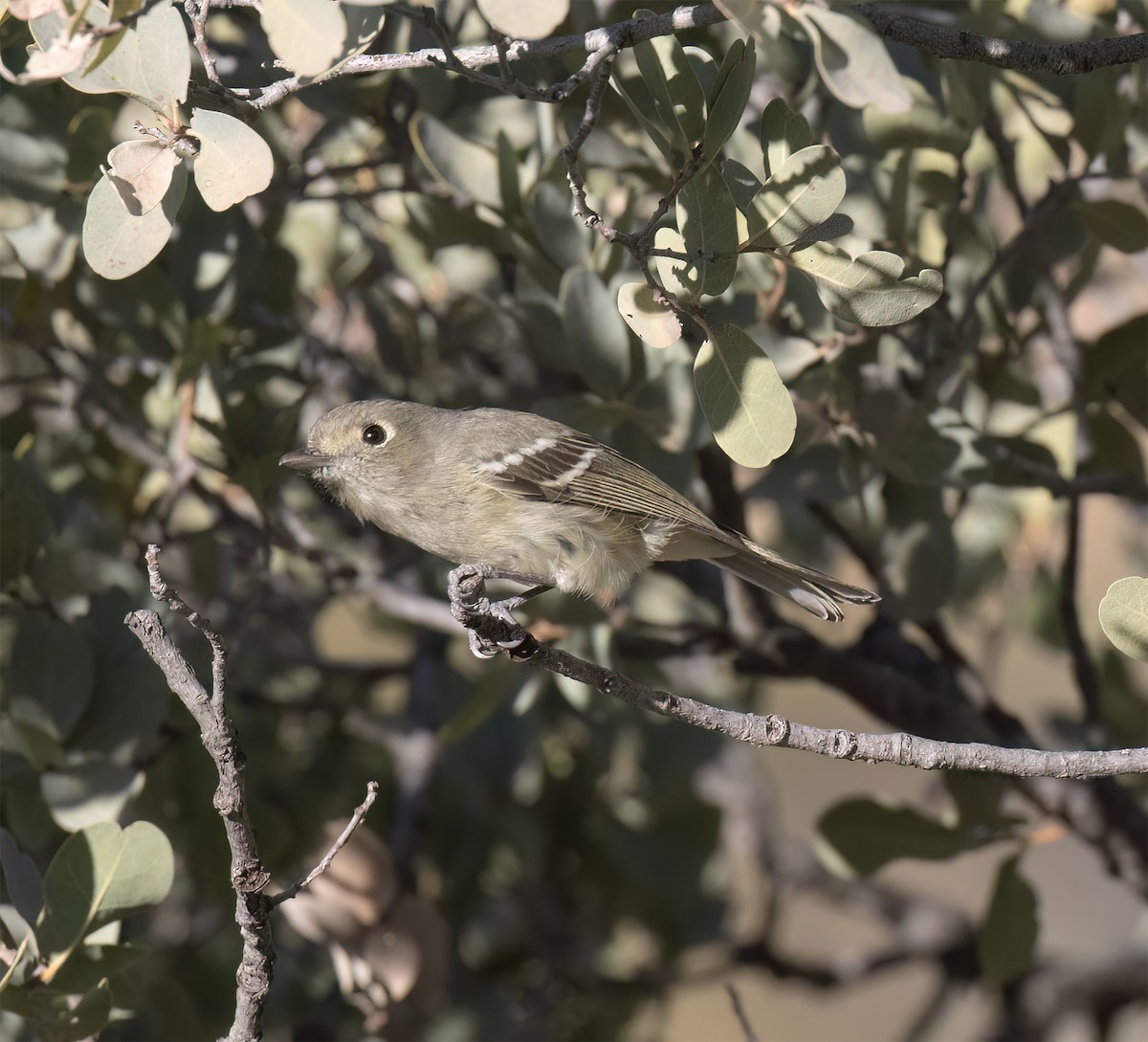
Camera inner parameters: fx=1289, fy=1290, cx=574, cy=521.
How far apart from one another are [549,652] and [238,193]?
786 mm

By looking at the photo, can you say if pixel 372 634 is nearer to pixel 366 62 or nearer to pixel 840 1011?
pixel 366 62

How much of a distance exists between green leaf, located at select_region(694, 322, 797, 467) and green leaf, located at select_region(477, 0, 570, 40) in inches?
18.6

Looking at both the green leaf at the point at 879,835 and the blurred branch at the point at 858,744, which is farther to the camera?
the green leaf at the point at 879,835

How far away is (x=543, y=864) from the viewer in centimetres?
383

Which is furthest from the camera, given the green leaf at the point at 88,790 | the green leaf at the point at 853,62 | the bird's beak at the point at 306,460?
the bird's beak at the point at 306,460

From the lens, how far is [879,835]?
2.79 m

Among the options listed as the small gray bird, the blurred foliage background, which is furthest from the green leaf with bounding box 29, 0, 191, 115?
the small gray bird

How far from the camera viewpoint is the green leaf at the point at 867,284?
1716 mm

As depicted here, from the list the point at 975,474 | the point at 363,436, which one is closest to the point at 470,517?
the point at 363,436

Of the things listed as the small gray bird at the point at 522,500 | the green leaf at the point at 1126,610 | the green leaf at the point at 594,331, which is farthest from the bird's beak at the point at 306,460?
the green leaf at the point at 1126,610

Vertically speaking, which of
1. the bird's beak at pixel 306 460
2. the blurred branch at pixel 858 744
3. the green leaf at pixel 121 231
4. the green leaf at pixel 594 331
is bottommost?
the bird's beak at pixel 306 460

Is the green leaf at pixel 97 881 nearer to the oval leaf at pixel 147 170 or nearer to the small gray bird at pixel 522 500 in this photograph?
the small gray bird at pixel 522 500

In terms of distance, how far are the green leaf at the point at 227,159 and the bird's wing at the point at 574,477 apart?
109cm

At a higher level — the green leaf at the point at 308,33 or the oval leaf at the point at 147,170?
the green leaf at the point at 308,33
